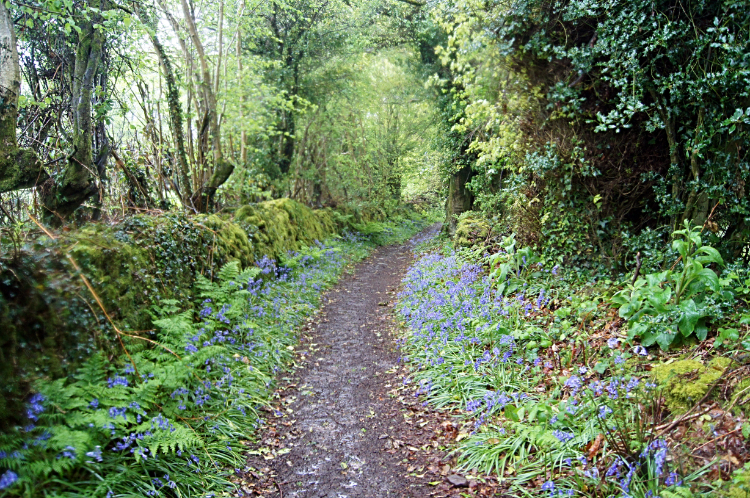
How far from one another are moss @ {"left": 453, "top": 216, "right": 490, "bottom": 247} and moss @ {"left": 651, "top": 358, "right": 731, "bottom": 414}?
19.7 ft

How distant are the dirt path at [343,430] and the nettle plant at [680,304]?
2187mm

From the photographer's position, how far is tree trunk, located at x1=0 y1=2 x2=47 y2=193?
4.27 metres

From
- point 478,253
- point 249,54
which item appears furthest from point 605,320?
point 249,54

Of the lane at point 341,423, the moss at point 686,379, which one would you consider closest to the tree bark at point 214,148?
the lane at point 341,423

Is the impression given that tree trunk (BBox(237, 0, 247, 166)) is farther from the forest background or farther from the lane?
the lane

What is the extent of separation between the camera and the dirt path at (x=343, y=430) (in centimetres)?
347

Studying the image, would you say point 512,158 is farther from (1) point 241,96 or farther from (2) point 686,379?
(1) point 241,96

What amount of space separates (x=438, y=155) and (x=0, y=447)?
13.2 meters

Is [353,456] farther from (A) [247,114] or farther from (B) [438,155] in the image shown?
(B) [438,155]

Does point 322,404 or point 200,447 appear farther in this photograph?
point 322,404

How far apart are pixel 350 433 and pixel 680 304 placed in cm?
328

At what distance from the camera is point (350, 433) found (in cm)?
418

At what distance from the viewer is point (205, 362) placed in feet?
14.8

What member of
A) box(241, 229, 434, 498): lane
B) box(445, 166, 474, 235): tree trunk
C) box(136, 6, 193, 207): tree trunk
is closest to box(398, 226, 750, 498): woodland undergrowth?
box(241, 229, 434, 498): lane
